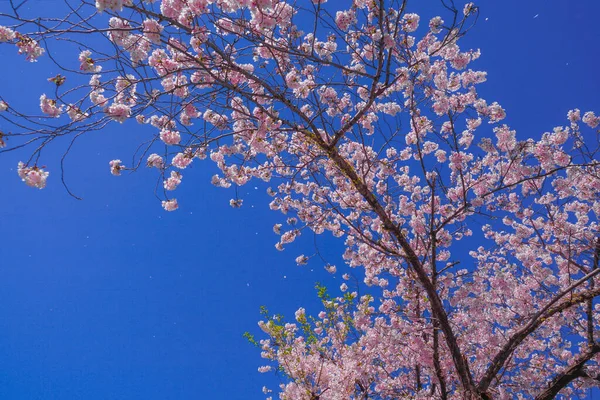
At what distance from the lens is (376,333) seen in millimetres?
6109

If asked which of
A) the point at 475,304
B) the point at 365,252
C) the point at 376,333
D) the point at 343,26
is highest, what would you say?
the point at 343,26

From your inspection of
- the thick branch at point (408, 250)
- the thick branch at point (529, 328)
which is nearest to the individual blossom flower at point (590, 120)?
the thick branch at point (529, 328)

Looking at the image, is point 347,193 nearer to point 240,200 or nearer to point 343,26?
point 240,200

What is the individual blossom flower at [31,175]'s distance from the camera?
346 cm

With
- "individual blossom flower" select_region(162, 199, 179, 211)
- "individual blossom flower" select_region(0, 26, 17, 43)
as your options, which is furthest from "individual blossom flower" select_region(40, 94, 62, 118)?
"individual blossom flower" select_region(162, 199, 179, 211)

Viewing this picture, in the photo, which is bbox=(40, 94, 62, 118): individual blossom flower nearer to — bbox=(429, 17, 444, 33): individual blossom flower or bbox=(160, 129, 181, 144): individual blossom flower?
bbox=(160, 129, 181, 144): individual blossom flower

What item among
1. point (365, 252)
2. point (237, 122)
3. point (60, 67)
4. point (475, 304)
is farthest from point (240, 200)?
point (475, 304)

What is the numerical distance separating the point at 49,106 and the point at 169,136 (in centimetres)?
114

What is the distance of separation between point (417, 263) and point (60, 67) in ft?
13.2

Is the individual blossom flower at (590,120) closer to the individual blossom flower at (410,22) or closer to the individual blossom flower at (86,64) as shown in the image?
the individual blossom flower at (410,22)

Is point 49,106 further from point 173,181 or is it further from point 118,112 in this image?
point 173,181

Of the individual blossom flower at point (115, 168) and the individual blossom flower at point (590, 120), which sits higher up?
the individual blossom flower at point (590, 120)

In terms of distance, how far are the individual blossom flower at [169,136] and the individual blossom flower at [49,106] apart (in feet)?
3.22

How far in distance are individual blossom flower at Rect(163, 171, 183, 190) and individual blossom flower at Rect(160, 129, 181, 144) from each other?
125 centimetres
